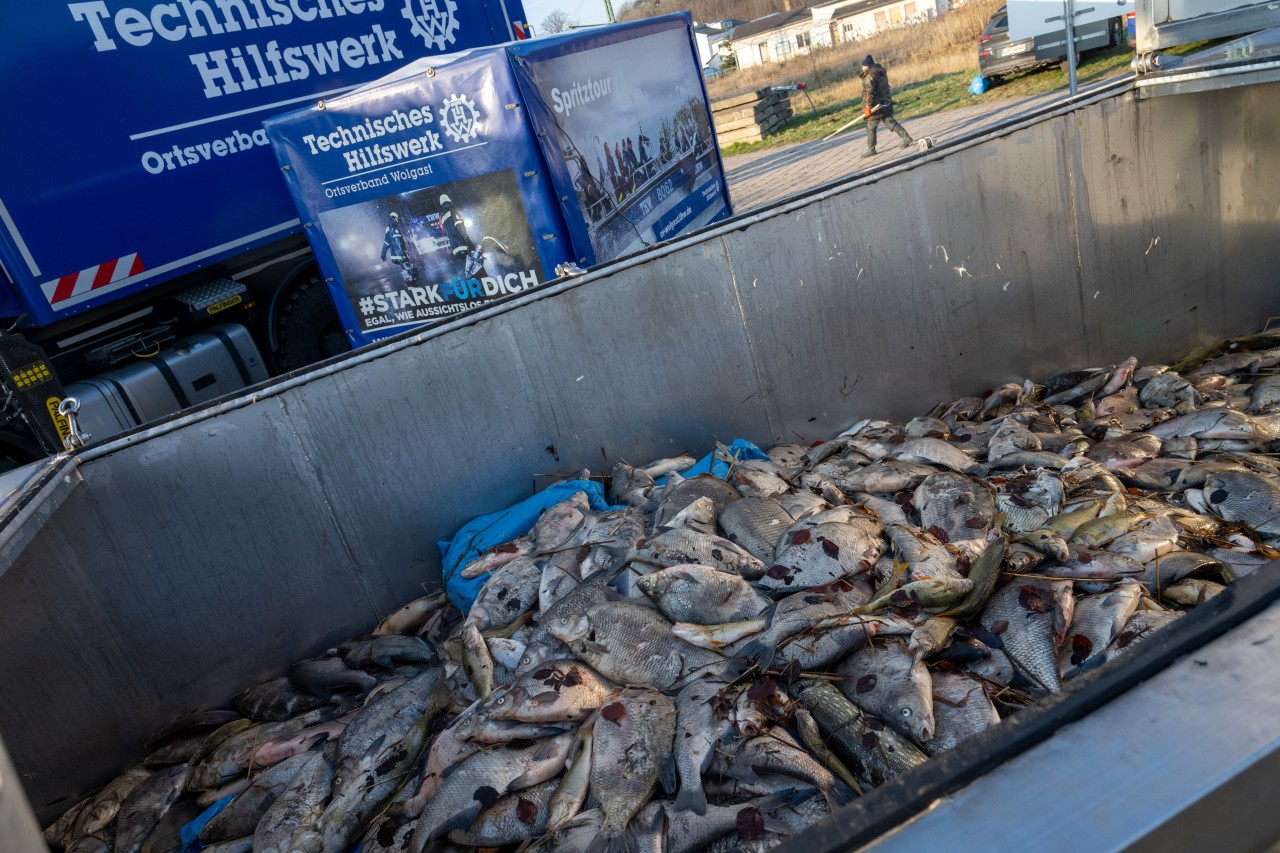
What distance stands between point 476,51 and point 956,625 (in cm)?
480

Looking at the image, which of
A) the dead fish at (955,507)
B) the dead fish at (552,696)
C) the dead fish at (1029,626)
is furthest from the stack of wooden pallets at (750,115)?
the dead fish at (552,696)

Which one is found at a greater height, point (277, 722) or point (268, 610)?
point (268, 610)

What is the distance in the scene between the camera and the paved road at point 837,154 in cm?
1402

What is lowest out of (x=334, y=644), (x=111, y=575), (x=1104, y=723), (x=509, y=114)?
(x=334, y=644)

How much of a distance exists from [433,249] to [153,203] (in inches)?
96.5

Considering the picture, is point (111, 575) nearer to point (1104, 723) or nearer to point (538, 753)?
point (538, 753)

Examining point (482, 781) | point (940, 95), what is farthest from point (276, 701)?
point (940, 95)

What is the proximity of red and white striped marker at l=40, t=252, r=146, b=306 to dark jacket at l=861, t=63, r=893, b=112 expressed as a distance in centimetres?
1156

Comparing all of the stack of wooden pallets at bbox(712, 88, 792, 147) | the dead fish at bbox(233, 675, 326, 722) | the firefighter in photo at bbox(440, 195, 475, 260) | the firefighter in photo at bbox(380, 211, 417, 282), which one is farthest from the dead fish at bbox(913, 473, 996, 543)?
the stack of wooden pallets at bbox(712, 88, 792, 147)

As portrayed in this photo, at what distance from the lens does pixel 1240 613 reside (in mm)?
1065

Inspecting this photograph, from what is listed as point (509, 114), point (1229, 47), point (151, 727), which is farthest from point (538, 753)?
point (1229, 47)

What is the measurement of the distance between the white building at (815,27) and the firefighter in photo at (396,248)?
47.8 metres

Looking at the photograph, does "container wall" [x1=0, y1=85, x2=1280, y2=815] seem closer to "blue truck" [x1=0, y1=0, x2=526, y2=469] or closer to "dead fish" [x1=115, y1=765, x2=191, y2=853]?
"dead fish" [x1=115, y1=765, x2=191, y2=853]

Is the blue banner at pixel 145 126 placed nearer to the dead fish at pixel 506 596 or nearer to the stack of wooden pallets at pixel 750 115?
the dead fish at pixel 506 596
